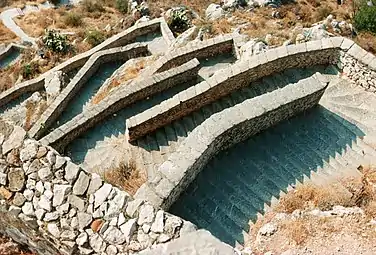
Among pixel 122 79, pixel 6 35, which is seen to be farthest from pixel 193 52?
pixel 6 35

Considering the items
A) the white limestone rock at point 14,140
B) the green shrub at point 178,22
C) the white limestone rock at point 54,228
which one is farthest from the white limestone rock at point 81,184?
the green shrub at point 178,22

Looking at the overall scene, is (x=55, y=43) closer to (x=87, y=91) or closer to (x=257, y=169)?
(x=87, y=91)

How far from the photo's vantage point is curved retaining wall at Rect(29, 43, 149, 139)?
1354 cm

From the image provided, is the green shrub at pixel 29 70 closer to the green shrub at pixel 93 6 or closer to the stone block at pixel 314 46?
the green shrub at pixel 93 6

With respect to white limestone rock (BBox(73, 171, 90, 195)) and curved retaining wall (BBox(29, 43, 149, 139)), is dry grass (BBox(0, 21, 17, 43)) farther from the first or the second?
white limestone rock (BBox(73, 171, 90, 195))

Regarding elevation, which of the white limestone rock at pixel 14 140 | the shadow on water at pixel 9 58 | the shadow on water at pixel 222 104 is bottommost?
the shadow on water at pixel 9 58

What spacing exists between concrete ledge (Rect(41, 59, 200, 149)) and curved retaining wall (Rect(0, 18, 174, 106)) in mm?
4243

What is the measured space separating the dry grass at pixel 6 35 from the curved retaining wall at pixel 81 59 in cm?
686

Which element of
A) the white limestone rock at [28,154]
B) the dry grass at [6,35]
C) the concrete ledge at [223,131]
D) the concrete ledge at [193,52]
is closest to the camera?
the white limestone rock at [28,154]

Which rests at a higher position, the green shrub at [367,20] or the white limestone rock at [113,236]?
the white limestone rock at [113,236]

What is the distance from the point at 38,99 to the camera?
16.0m

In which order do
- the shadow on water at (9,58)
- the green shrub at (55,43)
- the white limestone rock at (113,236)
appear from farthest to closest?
the shadow on water at (9,58) → the green shrub at (55,43) → the white limestone rock at (113,236)

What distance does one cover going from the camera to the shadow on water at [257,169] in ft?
25.9

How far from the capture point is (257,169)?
350 inches
